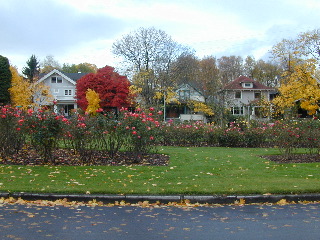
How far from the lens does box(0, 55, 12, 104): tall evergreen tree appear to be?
47.0 meters

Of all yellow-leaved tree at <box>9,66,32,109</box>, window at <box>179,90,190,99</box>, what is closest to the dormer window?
window at <box>179,90,190,99</box>

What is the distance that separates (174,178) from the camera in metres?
10.2

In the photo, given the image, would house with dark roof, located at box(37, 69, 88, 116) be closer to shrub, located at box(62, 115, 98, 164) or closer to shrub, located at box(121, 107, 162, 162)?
shrub, located at box(62, 115, 98, 164)

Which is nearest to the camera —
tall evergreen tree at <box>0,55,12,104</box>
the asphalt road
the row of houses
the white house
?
the asphalt road

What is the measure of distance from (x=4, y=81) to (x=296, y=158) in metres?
42.7

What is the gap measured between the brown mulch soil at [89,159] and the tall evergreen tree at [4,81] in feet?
118

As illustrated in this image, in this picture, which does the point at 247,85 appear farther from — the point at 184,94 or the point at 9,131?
the point at 9,131

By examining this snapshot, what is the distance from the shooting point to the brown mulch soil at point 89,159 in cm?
1289

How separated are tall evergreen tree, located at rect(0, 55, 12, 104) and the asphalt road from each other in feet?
143

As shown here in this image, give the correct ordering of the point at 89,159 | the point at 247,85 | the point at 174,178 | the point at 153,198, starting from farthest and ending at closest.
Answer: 1. the point at 247,85
2. the point at 89,159
3. the point at 174,178
4. the point at 153,198

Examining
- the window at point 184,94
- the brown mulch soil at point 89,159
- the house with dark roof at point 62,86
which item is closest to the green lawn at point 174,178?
the brown mulch soil at point 89,159

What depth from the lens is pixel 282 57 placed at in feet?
128

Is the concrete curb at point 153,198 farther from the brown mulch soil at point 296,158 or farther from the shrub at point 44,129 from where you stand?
the brown mulch soil at point 296,158

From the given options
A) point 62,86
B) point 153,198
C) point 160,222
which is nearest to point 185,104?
point 62,86
